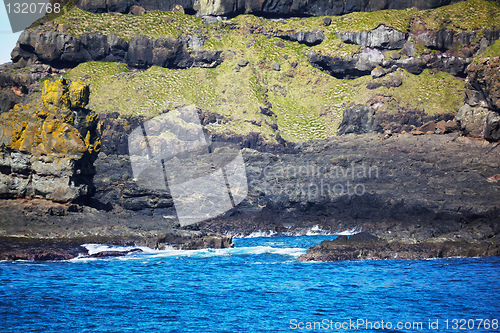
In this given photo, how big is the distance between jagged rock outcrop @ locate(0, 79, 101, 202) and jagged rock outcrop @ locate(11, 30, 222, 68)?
6330cm

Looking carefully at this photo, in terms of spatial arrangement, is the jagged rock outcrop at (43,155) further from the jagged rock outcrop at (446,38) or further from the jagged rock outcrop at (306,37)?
the jagged rock outcrop at (446,38)

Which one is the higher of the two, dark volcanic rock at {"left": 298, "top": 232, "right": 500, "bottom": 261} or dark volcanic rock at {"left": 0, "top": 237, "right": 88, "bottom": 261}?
dark volcanic rock at {"left": 0, "top": 237, "right": 88, "bottom": 261}

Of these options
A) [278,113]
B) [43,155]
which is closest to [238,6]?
[278,113]

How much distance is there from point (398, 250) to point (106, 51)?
9305cm

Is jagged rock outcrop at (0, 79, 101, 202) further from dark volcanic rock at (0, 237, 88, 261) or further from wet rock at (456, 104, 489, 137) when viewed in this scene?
wet rock at (456, 104, 489, 137)

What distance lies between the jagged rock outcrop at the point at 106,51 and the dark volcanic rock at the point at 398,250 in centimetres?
8205

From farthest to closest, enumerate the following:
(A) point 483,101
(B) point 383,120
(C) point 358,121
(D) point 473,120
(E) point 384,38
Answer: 1. (E) point 384,38
2. (C) point 358,121
3. (B) point 383,120
4. (D) point 473,120
5. (A) point 483,101

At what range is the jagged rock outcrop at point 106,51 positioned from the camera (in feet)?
383

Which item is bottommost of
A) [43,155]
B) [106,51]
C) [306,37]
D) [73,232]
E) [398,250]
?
[398,250]

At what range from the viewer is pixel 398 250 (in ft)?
141

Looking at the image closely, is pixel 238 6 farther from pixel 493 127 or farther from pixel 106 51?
pixel 493 127

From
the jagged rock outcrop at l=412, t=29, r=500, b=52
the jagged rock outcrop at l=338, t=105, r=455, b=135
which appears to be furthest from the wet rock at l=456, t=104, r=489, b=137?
the jagged rock outcrop at l=412, t=29, r=500, b=52

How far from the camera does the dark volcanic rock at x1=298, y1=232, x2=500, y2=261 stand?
42.8 metres

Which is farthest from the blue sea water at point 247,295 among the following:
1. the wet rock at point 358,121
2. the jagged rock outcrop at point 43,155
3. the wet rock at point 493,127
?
the wet rock at point 358,121
